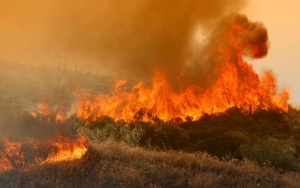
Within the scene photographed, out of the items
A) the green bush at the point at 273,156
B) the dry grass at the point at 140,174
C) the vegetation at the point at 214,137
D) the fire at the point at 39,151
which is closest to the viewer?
the dry grass at the point at 140,174

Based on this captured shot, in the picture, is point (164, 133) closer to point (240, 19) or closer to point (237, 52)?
point (237, 52)

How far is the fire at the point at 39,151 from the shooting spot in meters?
8.85

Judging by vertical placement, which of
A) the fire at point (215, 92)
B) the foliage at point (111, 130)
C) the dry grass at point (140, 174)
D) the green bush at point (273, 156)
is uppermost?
the fire at point (215, 92)

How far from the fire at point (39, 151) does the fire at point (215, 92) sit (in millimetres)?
9709

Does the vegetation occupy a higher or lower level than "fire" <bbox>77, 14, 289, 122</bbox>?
lower

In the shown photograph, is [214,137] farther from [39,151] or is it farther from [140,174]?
[39,151]

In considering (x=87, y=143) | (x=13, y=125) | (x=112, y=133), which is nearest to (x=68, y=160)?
(x=87, y=143)

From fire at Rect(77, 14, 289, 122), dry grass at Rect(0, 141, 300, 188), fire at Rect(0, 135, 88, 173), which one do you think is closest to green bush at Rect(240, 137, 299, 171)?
dry grass at Rect(0, 141, 300, 188)

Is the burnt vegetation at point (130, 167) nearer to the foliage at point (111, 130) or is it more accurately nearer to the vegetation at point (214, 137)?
the vegetation at point (214, 137)

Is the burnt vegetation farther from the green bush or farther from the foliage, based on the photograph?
the foliage

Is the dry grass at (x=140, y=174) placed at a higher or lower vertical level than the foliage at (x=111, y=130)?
lower

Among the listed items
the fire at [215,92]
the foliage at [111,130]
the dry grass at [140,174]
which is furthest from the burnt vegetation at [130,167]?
the fire at [215,92]

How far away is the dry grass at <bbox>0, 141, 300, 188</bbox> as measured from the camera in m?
8.35

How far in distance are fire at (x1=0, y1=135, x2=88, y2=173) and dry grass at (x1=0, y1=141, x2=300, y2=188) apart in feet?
0.95
